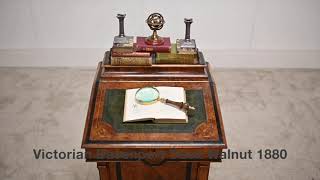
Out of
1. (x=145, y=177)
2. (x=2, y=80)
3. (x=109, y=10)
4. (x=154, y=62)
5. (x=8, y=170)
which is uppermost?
(x=109, y=10)

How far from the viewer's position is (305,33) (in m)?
3.87

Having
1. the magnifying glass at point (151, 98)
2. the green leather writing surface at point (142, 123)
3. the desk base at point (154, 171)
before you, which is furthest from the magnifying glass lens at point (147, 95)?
the desk base at point (154, 171)

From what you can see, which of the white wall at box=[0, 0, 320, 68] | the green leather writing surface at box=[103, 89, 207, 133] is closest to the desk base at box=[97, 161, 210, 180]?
the green leather writing surface at box=[103, 89, 207, 133]

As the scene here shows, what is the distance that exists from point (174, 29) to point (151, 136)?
7.02 feet

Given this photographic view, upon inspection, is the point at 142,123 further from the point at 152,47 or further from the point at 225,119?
the point at 225,119

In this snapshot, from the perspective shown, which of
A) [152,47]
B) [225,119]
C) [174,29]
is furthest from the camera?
[174,29]

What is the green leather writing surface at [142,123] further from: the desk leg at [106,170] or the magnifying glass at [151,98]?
the desk leg at [106,170]

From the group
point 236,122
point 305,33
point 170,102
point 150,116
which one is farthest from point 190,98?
point 305,33

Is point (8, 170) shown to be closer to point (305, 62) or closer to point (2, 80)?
point (2, 80)

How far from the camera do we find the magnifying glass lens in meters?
2.05

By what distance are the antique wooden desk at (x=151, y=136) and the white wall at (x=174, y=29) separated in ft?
4.97

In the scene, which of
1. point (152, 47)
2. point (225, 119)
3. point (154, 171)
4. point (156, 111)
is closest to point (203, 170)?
point (154, 171)

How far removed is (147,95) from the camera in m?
2.09

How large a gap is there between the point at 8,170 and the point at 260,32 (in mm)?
2713
